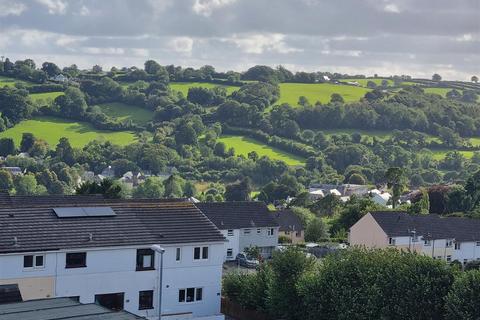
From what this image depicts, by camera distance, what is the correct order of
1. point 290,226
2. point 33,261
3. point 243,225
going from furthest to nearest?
point 290,226, point 243,225, point 33,261

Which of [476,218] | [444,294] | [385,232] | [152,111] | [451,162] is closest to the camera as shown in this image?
[444,294]

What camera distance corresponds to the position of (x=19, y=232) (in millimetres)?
34781

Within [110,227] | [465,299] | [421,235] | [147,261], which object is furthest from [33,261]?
[421,235]

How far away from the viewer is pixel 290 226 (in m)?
77.6

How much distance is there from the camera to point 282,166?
15300cm

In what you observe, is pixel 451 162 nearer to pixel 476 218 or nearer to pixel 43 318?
pixel 476 218

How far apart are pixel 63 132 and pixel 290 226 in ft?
320

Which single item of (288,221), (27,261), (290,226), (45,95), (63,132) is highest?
(45,95)

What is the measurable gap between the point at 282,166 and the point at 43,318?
130745 mm

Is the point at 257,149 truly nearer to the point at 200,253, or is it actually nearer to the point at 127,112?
the point at 127,112

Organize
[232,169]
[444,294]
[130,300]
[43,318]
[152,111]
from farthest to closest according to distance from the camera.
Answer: [152,111], [232,169], [130,300], [444,294], [43,318]

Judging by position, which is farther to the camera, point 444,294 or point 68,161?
point 68,161

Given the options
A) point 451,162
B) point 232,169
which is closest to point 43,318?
point 232,169

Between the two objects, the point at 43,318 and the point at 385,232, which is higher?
the point at 43,318
